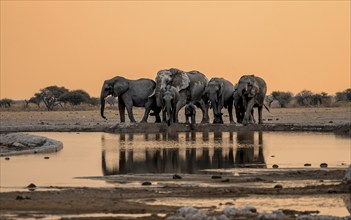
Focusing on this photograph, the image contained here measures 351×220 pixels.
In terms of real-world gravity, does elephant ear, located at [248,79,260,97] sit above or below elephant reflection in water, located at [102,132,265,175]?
above

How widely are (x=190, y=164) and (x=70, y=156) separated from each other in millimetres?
4630

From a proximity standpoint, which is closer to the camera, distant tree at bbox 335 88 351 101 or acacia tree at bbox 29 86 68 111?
acacia tree at bbox 29 86 68 111

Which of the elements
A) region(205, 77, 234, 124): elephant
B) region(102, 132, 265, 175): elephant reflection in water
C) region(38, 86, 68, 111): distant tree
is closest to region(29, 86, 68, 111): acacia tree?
region(38, 86, 68, 111): distant tree

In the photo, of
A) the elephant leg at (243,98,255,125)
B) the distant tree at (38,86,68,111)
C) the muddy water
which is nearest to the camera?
the muddy water

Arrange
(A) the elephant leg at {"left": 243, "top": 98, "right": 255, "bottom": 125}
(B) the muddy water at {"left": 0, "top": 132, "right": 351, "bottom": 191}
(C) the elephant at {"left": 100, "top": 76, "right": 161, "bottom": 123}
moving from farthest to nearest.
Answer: (A) the elephant leg at {"left": 243, "top": 98, "right": 255, "bottom": 125} < (C) the elephant at {"left": 100, "top": 76, "right": 161, "bottom": 123} < (B) the muddy water at {"left": 0, "top": 132, "right": 351, "bottom": 191}

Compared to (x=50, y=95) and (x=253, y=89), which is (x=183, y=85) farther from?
A: (x=50, y=95)

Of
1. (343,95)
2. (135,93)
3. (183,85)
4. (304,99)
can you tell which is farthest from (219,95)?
(343,95)

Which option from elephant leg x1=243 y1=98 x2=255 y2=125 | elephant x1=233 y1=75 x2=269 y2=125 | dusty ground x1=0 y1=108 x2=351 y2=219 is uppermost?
elephant x1=233 y1=75 x2=269 y2=125

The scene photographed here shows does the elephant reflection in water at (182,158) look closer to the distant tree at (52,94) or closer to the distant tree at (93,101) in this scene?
the distant tree at (52,94)

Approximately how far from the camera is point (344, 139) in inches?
1471

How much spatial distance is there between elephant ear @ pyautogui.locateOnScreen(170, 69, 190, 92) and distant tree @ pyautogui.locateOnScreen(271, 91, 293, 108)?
6202 cm

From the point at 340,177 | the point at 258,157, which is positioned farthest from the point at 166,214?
the point at 258,157

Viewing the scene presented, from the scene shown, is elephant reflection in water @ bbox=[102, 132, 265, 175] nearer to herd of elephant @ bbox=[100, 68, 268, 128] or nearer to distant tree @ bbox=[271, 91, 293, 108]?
herd of elephant @ bbox=[100, 68, 268, 128]

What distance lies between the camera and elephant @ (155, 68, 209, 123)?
4712 cm
